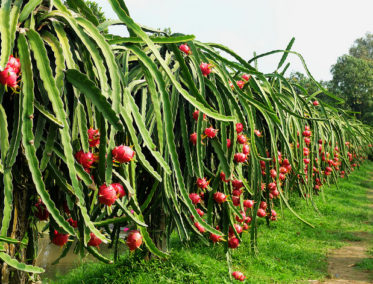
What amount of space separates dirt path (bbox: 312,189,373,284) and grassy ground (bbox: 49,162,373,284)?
12cm

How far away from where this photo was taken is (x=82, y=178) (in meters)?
1.30

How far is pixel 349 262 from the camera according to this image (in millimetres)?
4910

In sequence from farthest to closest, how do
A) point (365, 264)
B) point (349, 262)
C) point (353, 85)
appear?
point (353, 85)
point (349, 262)
point (365, 264)

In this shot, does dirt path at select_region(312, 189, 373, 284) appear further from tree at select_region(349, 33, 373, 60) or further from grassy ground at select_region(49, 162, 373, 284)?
tree at select_region(349, 33, 373, 60)

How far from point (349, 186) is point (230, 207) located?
31.7 ft

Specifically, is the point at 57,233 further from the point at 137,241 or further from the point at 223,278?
the point at 223,278

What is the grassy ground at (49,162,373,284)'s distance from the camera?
3.68 m

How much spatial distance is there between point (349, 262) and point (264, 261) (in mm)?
1209

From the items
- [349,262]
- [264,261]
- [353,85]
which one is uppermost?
[353,85]

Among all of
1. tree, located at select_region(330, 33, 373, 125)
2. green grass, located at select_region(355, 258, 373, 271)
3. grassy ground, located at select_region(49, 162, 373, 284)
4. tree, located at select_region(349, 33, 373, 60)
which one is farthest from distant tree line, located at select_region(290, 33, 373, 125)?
green grass, located at select_region(355, 258, 373, 271)

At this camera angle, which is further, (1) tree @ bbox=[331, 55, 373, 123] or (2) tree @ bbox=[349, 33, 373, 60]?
(2) tree @ bbox=[349, 33, 373, 60]

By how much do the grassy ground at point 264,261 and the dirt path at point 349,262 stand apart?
0.12 m

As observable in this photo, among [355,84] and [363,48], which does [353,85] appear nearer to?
[355,84]

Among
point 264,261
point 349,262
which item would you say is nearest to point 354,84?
point 349,262
